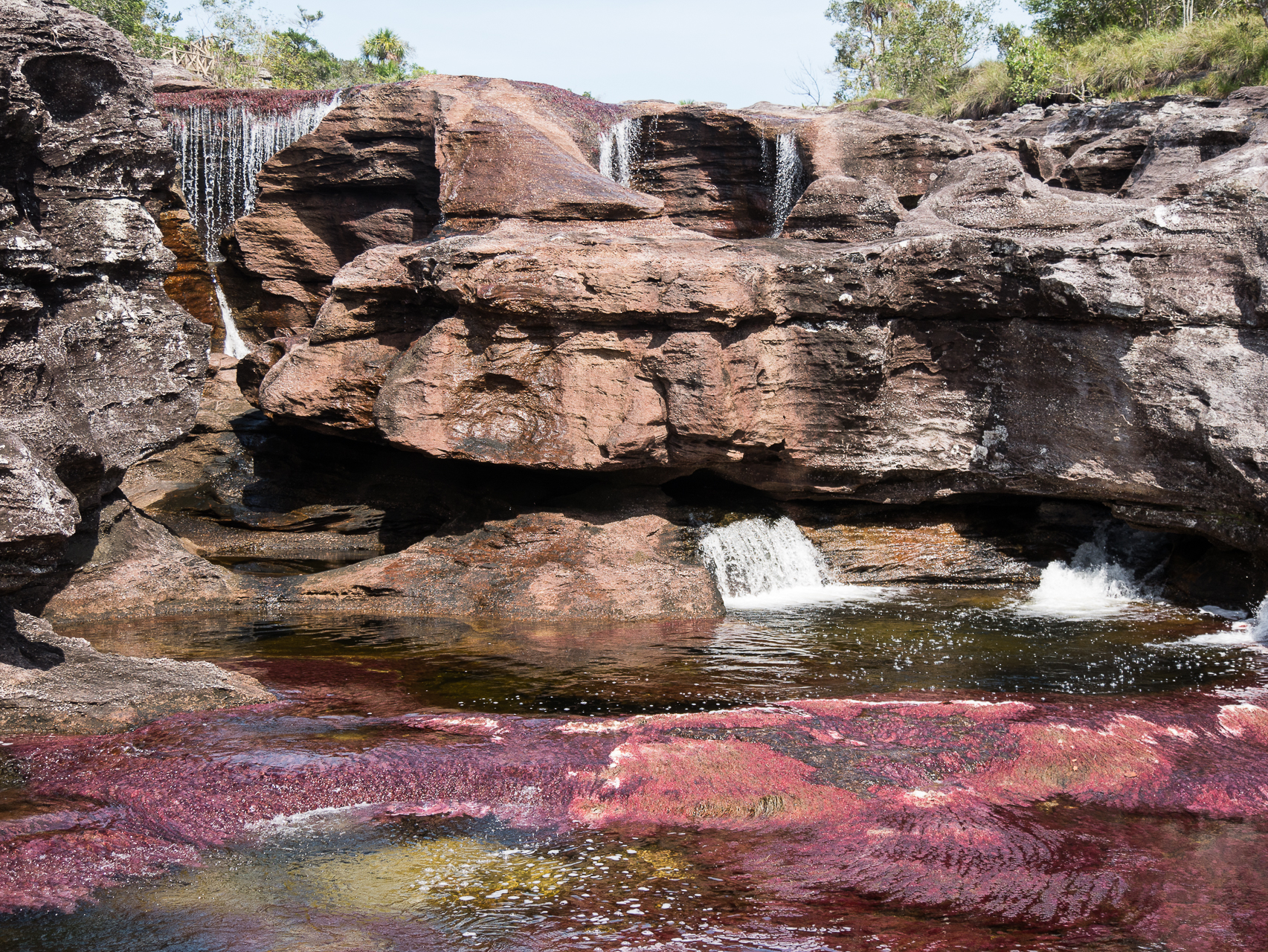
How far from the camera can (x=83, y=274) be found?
9.76m

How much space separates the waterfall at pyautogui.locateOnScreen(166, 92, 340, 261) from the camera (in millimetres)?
17625

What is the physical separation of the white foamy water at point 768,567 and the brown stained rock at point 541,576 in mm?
425

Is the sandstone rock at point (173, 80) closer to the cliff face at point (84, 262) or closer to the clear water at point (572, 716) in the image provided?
the cliff face at point (84, 262)

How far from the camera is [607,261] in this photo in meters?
10.5

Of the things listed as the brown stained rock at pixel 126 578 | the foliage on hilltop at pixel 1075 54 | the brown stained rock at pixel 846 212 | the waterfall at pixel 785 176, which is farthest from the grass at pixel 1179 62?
the brown stained rock at pixel 126 578

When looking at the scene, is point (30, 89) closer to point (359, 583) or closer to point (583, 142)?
point (359, 583)

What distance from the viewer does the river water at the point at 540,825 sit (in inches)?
169

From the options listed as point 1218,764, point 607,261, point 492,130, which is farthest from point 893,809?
point 492,130

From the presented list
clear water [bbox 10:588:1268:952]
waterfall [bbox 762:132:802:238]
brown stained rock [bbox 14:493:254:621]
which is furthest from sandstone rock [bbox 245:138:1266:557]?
waterfall [bbox 762:132:802:238]

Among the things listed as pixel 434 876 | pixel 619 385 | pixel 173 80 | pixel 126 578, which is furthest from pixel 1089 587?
pixel 173 80

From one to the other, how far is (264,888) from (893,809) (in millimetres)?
3236

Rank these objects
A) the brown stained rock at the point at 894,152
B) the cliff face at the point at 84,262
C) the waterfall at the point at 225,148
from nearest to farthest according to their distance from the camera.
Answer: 1. the cliff face at the point at 84,262
2. the brown stained rock at the point at 894,152
3. the waterfall at the point at 225,148

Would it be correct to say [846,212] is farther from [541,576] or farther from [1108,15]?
[1108,15]

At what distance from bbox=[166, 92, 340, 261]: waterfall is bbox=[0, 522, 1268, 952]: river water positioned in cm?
1078
